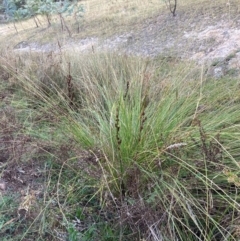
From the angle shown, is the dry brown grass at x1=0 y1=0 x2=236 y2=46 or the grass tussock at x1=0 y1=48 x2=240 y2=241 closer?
the grass tussock at x1=0 y1=48 x2=240 y2=241

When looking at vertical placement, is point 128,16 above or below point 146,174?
below

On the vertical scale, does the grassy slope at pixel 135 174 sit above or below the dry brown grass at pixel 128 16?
above

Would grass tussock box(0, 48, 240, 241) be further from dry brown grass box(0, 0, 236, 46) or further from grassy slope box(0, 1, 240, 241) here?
dry brown grass box(0, 0, 236, 46)

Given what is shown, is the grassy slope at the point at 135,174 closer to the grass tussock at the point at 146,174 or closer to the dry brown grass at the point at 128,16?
the grass tussock at the point at 146,174

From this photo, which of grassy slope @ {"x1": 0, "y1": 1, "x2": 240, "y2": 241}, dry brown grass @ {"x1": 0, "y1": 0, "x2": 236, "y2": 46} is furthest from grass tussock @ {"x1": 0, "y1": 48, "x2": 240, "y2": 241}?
dry brown grass @ {"x1": 0, "y1": 0, "x2": 236, "y2": 46}

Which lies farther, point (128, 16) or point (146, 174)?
point (128, 16)

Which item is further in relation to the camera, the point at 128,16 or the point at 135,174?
the point at 128,16

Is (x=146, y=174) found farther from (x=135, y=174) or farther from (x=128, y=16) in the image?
(x=128, y=16)

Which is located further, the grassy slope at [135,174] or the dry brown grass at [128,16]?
the dry brown grass at [128,16]

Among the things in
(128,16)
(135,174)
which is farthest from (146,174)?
(128,16)

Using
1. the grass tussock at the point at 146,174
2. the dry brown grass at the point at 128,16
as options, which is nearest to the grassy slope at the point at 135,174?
the grass tussock at the point at 146,174

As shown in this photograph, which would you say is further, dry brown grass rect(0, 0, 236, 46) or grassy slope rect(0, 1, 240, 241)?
dry brown grass rect(0, 0, 236, 46)

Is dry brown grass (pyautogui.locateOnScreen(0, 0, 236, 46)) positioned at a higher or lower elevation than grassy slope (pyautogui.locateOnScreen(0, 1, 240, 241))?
lower

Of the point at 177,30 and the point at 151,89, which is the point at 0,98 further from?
the point at 177,30
